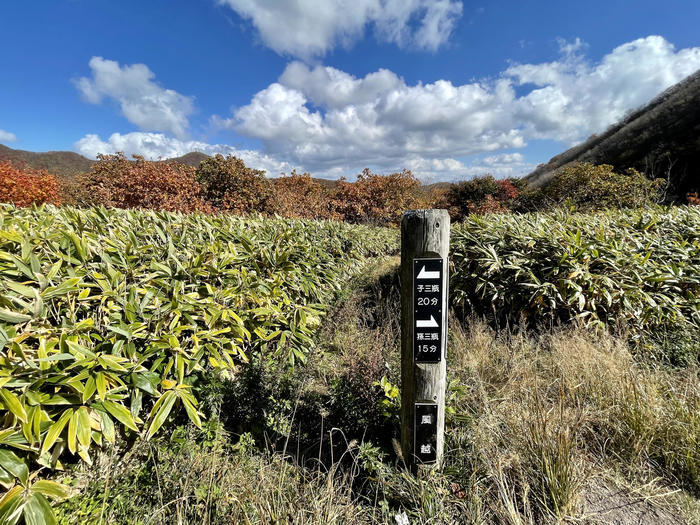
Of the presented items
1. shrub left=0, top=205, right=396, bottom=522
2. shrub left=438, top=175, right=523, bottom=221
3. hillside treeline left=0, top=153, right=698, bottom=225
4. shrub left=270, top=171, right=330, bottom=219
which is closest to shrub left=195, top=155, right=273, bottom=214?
hillside treeline left=0, top=153, right=698, bottom=225

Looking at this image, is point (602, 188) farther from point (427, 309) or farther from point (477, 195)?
point (427, 309)

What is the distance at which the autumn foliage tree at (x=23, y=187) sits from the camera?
7541 mm

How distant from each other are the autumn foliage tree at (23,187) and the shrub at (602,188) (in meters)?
15.0

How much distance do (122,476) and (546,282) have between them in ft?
12.8

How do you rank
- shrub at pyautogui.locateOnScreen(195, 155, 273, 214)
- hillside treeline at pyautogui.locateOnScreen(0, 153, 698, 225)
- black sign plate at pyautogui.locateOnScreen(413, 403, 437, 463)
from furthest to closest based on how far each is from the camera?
1. shrub at pyautogui.locateOnScreen(195, 155, 273, 214)
2. hillside treeline at pyautogui.locateOnScreen(0, 153, 698, 225)
3. black sign plate at pyautogui.locateOnScreen(413, 403, 437, 463)

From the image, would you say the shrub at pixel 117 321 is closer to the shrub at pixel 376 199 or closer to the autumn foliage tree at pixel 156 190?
the autumn foliage tree at pixel 156 190

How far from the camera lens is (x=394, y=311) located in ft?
12.9

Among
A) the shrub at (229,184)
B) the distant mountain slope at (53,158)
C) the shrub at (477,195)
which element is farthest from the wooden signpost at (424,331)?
the distant mountain slope at (53,158)

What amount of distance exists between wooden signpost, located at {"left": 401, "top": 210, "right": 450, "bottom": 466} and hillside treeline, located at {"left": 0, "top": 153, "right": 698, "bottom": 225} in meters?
4.63

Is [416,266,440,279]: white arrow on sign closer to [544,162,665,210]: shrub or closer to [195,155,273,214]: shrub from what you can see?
[195,155,273,214]: shrub

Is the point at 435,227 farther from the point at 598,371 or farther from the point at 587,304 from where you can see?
the point at 587,304

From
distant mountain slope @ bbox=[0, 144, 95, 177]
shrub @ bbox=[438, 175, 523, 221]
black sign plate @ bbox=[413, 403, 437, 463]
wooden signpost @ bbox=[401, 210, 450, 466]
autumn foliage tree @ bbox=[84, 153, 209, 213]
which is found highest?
distant mountain slope @ bbox=[0, 144, 95, 177]

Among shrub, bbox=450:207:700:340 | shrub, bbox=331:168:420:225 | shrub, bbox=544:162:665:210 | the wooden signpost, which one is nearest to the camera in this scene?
the wooden signpost

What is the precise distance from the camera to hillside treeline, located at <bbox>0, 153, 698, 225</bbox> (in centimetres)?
732
